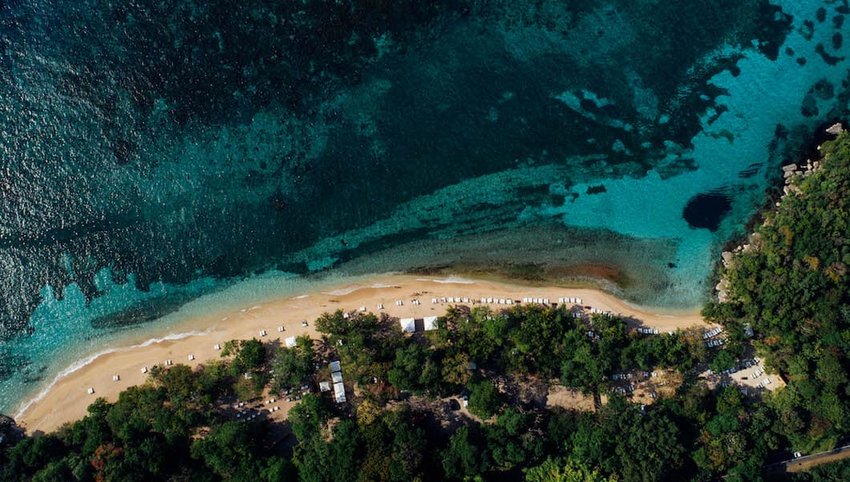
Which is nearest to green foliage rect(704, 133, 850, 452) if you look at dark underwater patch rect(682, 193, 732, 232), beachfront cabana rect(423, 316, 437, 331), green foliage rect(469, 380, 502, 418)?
dark underwater patch rect(682, 193, 732, 232)

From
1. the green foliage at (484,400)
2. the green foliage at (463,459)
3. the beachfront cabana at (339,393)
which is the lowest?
the green foliage at (463,459)

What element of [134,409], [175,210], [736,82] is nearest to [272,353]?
[134,409]

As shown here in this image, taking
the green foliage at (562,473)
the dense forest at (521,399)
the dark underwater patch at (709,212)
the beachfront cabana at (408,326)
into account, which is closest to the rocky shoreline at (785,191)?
the dense forest at (521,399)

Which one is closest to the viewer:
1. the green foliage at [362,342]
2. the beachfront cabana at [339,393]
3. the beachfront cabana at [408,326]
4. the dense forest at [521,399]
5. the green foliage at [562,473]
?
the green foliage at [562,473]

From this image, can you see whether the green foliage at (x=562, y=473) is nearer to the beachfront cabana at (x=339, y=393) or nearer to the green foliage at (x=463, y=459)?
the green foliage at (x=463, y=459)

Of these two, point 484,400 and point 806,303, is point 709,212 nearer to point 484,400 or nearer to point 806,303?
point 806,303

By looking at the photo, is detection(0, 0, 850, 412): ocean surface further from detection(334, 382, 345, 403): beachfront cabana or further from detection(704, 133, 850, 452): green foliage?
detection(334, 382, 345, 403): beachfront cabana
